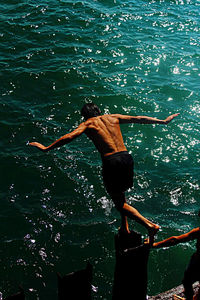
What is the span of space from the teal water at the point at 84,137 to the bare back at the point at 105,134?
3.38m

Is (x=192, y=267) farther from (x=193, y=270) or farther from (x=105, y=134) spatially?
(x=105, y=134)

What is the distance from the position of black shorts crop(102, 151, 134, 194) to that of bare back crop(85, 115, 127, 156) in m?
0.14

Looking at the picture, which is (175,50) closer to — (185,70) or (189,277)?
(185,70)

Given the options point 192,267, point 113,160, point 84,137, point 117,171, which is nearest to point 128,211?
point 117,171

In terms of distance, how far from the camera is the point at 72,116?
487 inches

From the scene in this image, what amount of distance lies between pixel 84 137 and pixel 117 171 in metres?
5.91

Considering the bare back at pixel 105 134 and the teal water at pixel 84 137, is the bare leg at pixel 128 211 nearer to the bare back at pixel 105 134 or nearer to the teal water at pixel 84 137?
the bare back at pixel 105 134

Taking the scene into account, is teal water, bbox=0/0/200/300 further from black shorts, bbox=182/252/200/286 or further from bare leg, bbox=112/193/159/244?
black shorts, bbox=182/252/200/286

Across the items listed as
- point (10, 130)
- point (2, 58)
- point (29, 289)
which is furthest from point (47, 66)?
point (29, 289)

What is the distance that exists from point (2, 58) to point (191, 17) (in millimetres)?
11696

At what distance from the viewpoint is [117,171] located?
589 centimetres

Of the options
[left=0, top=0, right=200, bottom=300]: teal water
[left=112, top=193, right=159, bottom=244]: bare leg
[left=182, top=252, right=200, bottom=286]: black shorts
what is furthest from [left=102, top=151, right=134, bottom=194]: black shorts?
[left=0, top=0, right=200, bottom=300]: teal water

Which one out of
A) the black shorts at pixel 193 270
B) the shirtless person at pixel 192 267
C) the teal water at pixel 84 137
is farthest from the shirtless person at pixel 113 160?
the teal water at pixel 84 137

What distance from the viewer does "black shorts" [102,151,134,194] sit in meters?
5.88
